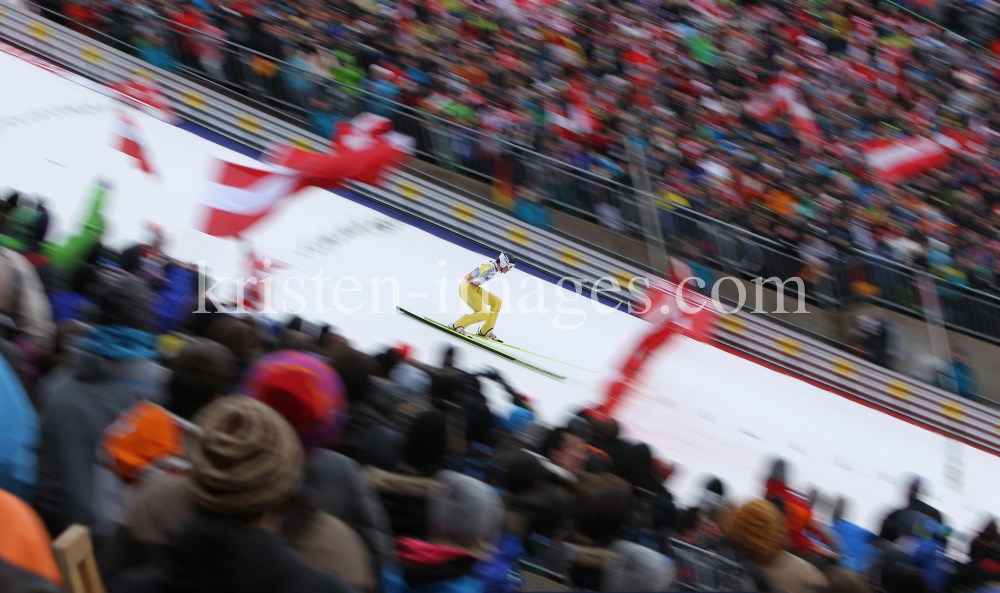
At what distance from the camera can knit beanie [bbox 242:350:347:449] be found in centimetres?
240

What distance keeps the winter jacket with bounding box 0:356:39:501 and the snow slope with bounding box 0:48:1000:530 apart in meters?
7.12

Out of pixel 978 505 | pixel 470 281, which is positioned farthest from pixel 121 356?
pixel 978 505

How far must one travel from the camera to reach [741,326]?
44.9 ft

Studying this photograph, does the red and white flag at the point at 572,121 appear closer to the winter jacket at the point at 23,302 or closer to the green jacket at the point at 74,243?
the green jacket at the point at 74,243

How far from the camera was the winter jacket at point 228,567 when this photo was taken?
5.53ft

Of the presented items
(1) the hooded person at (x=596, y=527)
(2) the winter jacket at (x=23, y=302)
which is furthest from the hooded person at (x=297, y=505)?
(2) the winter jacket at (x=23, y=302)

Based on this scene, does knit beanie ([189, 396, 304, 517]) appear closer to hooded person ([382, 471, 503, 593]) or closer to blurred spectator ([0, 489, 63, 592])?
blurred spectator ([0, 489, 63, 592])

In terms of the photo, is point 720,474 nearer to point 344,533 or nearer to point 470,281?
point 470,281

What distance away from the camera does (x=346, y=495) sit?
2.61 metres

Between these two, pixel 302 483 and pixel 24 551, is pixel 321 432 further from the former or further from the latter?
pixel 24 551

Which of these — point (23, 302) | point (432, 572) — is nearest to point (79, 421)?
point (23, 302)

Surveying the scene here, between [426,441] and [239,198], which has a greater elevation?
[239,198]

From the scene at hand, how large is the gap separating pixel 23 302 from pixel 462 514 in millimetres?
1945

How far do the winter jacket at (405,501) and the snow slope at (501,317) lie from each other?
619 cm
